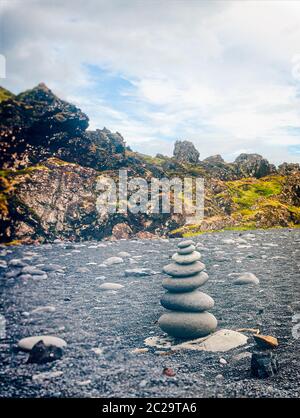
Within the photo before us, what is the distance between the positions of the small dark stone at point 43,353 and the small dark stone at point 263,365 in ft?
10.4

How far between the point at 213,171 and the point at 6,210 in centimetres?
3022

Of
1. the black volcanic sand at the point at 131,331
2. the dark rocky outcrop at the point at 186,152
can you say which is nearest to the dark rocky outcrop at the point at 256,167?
the dark rocky outcrop at the point at 186,152

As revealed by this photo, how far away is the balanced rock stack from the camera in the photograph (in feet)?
21.1

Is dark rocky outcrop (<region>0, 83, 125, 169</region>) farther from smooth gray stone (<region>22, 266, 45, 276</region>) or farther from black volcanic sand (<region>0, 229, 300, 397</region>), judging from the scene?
black volcanic sand (<region>0, 229, 300, 397</region>)

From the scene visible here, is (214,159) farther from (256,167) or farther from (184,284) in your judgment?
(184,284)

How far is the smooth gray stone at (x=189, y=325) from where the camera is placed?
639 centimetres

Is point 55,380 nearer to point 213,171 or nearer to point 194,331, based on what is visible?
point 194,331

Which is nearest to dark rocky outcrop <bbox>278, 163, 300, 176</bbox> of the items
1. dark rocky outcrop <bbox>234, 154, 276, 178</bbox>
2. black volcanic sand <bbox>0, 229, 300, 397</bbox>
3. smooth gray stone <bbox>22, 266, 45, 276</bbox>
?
dark rocky outcrop <bbox>234, 154, 276, 178</bbox>

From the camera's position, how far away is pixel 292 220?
30.7 metres

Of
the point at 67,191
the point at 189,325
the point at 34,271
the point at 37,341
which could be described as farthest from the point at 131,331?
the point at 67,191

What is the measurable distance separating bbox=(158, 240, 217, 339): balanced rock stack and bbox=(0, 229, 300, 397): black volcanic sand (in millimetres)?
518

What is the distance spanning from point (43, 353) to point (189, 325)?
272cm

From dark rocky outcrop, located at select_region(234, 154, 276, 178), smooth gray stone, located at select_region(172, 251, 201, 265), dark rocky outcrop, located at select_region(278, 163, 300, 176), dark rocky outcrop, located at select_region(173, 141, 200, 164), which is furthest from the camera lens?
dark rocky outcrop, located at select_region(173, 141, 200, 164)
